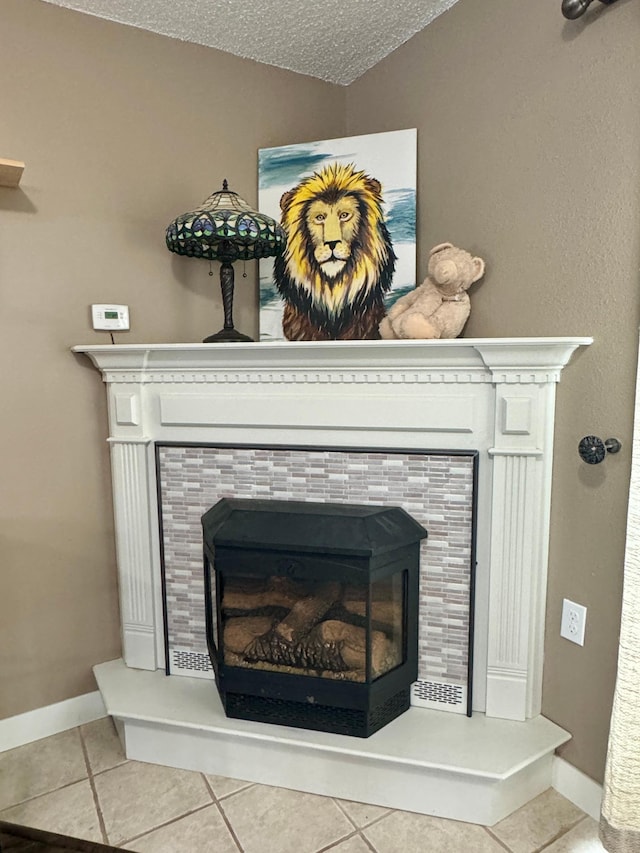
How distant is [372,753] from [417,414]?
95 centimetres

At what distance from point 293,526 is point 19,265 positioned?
3.91 ft

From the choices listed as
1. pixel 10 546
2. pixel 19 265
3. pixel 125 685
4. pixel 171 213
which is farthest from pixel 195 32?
pixel 125 685

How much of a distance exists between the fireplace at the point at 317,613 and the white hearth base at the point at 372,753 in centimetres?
6

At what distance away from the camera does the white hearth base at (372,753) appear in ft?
5.07

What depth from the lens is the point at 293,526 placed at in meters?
1.71

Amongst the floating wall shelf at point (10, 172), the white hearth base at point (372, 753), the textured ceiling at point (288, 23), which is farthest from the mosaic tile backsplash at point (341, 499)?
the textured ceiling at point (288, 23)

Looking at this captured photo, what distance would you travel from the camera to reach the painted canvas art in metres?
1.92

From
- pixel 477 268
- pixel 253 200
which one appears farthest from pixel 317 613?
pixel 253 200

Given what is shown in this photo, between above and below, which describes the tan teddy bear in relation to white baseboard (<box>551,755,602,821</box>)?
above

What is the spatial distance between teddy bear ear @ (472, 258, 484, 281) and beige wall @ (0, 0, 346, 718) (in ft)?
2.89

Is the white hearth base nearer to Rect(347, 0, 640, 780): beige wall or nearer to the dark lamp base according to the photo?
Rect(347, 0, 640, 780): beige wall

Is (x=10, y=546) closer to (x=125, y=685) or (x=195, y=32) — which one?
(x=125, y=685)

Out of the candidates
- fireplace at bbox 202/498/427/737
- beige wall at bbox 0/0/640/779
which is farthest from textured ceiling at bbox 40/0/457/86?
fireplace at bbox 202/498/427/737

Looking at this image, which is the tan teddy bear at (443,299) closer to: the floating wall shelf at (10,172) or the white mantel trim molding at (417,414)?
the white mantel trim molding at (417,414)
